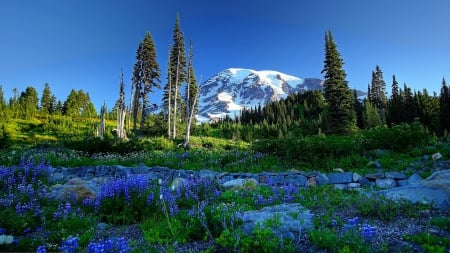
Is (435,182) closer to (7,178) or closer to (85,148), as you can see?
(7,178)

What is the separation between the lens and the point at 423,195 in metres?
6.15

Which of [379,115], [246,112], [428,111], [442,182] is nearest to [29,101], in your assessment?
[246,112]

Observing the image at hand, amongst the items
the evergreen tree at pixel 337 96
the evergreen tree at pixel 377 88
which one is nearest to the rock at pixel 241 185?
the evergreen tree at pixel 337 96

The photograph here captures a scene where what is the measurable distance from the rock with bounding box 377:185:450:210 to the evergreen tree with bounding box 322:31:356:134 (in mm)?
28067

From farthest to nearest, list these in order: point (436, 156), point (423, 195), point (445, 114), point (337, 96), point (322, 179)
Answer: point (445, 114) → point (337, 96) → point (436, 156) → point (322, 179) → point (423, 195)

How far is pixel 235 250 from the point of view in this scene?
3816 mm

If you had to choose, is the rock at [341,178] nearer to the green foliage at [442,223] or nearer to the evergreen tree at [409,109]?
the green foliage at [442,223]

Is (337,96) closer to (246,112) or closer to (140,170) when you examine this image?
(140,170)

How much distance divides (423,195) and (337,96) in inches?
1200

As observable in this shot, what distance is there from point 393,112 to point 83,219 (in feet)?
210

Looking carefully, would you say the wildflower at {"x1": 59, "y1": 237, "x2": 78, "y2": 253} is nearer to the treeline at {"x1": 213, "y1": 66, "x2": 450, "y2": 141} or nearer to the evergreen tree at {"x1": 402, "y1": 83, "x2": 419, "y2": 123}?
the treeline at {"x1": 213, "y1": 66, "x2": 450, "y2": 141}

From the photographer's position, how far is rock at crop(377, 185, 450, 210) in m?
5.77

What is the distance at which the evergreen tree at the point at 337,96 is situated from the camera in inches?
1341

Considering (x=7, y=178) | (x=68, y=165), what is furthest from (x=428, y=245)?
(x=68, y=165)
